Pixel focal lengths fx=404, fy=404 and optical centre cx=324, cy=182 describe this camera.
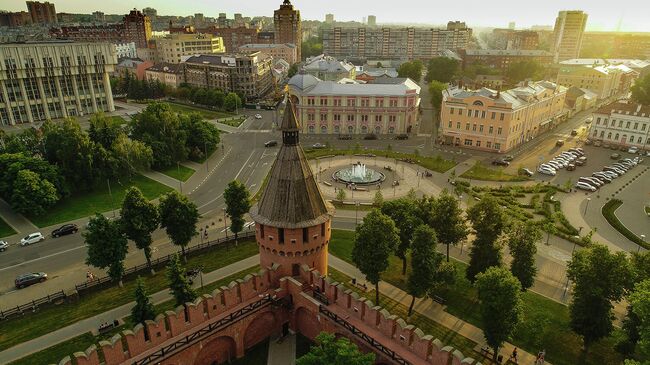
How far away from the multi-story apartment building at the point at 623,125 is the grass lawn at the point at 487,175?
39747 mm

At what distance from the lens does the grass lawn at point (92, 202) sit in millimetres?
63812

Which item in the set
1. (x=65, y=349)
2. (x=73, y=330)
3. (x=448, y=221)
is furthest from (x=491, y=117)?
(x=65, y=349)

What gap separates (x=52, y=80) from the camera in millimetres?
122750

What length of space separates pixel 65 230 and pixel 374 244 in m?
47.1

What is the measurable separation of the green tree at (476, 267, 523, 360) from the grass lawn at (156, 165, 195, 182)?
6434cm

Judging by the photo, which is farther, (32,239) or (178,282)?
(32,239)

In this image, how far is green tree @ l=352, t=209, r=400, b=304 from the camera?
39.2m

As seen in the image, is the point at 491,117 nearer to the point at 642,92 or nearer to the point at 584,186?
the point at 584,186

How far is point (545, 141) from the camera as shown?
108250 mm

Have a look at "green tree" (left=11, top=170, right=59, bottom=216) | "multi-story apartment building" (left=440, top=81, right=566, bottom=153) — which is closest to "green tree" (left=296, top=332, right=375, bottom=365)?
"green tree" (left=11, top=170, right=59, bottom=216)

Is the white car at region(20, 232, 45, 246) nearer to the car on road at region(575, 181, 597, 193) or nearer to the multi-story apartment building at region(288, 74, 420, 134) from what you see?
the multi-story apartment building at region(288, 74, 420, 134)

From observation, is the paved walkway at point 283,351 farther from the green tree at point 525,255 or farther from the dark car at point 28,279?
the dark car at point 28,279

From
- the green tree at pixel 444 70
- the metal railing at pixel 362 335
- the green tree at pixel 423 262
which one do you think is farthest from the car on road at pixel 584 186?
the green tree at pixel 444 70

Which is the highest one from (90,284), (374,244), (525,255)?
(374,244)
